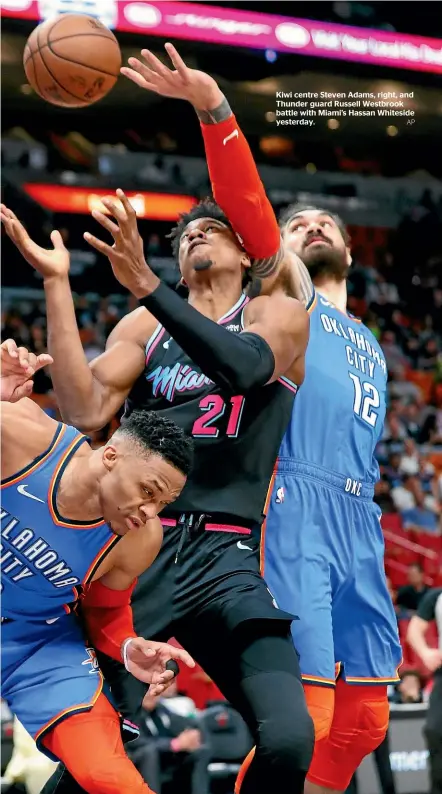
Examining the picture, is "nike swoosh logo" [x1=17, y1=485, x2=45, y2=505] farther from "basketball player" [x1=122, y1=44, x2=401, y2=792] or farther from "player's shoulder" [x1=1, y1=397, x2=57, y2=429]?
"basketball player" [x1=122, y1=44, x2=401, y2=792]

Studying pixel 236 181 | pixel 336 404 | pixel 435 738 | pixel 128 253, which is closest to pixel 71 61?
pixel 236 181

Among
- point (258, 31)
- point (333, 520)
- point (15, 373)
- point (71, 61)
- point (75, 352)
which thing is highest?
point (258, 31)

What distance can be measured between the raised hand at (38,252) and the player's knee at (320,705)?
165 cm

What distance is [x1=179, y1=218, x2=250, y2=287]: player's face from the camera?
12.8 feet

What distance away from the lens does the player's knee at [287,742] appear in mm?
3125

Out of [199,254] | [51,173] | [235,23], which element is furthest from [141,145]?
[199,254]

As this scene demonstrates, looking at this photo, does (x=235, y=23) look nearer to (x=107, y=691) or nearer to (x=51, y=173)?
(x=51, y=173)

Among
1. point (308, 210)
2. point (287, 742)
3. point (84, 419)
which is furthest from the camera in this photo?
point (308, 210)

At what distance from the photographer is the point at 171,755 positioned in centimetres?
654

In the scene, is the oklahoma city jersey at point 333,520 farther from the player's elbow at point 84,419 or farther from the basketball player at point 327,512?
the player's elbow at point 84,419

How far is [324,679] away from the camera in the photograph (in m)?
3.69

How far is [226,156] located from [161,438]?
3.56ft

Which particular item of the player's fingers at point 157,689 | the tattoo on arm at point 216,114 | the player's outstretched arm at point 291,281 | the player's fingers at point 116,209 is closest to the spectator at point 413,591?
the player's outstretched arm at point 291,281

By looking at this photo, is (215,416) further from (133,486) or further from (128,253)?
(128,253)
